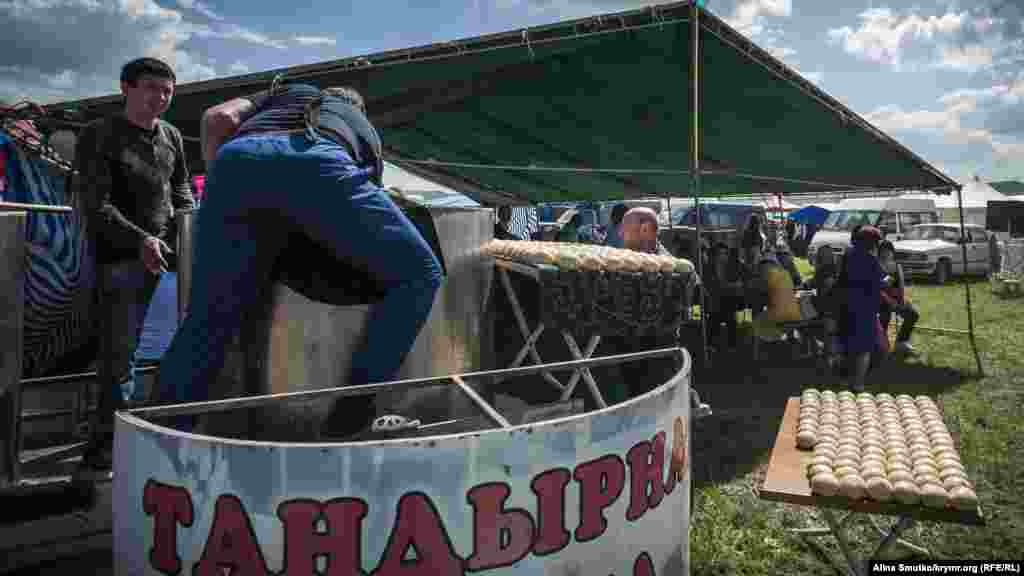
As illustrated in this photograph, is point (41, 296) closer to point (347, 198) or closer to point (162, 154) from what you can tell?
point (162, 154)

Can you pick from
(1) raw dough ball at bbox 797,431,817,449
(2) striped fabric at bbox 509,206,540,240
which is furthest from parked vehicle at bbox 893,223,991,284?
(1) raw dough ball at bbox 797,431,817,449

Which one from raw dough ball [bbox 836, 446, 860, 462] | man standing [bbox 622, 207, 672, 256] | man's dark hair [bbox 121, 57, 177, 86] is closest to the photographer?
raw dough ball [bbox 836, 446, 860, 462]

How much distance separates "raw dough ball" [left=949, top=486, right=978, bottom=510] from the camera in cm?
216

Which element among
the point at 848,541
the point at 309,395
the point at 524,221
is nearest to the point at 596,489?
the point at 309,395

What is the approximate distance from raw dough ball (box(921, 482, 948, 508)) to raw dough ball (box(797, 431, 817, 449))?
0.54 m

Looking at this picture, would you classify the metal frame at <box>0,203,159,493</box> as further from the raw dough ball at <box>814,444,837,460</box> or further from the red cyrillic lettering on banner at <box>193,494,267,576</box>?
the raw dough ball at <box>814,444,837,460</box>

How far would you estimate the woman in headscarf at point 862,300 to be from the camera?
6.24m

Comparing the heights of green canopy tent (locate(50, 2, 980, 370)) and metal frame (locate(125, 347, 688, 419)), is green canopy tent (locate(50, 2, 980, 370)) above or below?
above

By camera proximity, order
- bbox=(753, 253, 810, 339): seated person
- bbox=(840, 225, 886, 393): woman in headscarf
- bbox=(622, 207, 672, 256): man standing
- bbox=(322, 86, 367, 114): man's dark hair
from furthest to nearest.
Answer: bbox=(753, 253, 810, 339): seated person → bbox=(840, 225, 886, 393): woman in headscarf → bbox=(622, 207, 672, 256): man standing → bbox=(322, 86, 367, 114): man's dark hair

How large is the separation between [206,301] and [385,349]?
493 millimetres

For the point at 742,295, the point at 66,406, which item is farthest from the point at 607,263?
the point at 742,295

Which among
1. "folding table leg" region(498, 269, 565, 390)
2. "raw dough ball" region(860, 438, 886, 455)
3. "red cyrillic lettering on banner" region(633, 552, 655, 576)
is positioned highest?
"folding table leg" region(498, 269, 565, 390)

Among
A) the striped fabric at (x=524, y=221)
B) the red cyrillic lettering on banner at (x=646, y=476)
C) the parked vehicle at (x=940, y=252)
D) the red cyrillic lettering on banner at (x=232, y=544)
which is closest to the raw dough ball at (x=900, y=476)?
the red cyrillic lettering on banner at (x=646, y=476)

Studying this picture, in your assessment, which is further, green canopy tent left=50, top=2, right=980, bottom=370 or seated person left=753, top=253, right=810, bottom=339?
seated person left=753, top=253, right=810, bottom=339
